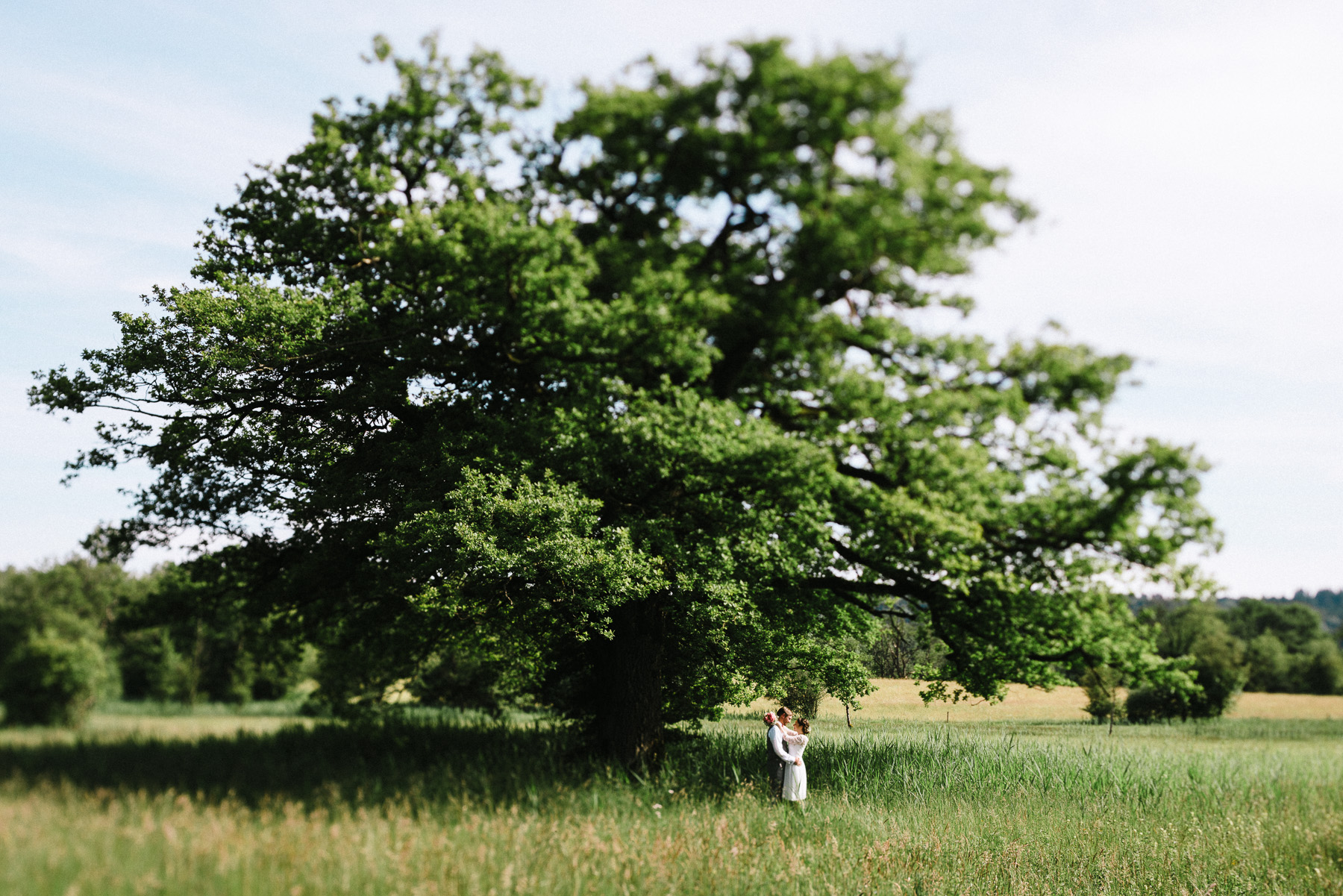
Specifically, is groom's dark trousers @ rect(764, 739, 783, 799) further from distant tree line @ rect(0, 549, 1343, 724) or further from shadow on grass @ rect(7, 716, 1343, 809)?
distant tree line @ rect(0, 549, 1343, 724)

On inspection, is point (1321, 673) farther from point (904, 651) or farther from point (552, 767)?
point (552, 767)

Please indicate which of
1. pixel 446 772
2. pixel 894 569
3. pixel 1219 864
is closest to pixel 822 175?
pixel 894 569

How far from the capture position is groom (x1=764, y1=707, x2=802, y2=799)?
12.4 metres

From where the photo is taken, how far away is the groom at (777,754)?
12375mm

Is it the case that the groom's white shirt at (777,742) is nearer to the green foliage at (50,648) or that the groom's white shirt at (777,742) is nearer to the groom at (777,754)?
the groom at (777,754)

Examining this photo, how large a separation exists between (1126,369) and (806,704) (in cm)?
1320

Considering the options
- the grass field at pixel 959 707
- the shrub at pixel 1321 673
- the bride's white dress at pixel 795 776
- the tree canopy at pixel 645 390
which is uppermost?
the tree canopy at pixel 645 390

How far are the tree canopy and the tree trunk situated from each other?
0.06 metres

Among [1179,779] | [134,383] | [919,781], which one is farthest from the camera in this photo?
[1179,779]

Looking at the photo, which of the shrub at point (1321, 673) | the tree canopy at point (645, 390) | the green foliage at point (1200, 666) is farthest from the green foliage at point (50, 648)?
the shrub at point (1321, 673)

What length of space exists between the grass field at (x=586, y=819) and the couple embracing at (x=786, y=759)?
1.20 feet

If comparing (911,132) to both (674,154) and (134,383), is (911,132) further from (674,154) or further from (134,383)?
(134,383)

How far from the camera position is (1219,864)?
11.5m

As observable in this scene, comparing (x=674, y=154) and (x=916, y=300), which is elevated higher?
(x=674, y=154)
